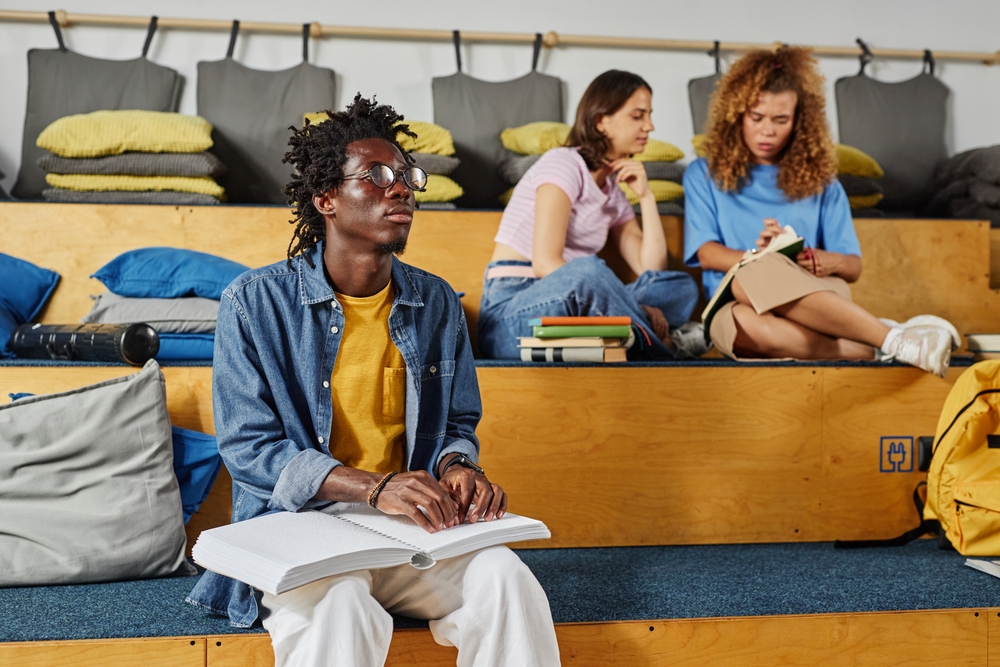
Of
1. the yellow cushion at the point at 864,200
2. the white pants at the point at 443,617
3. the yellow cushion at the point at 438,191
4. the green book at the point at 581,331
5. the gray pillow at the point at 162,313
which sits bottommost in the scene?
the white pants at the point at 443,617

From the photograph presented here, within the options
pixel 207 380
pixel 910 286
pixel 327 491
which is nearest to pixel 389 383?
pixel 327 491

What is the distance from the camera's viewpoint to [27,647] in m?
1.17

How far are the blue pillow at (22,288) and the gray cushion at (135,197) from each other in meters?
0.23

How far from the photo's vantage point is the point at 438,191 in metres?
2.46

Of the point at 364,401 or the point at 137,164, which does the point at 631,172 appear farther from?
the point at 137,164

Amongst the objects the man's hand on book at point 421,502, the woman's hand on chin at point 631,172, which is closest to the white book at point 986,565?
the man's hand on book at point 421,502

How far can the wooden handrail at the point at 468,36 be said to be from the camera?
2.70 m

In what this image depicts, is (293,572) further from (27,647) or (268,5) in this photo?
(268,5)

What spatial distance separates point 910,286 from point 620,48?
1.27 meters

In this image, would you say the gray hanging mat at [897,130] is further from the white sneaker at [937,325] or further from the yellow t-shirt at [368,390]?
the yellow t-shirt at [368,390]

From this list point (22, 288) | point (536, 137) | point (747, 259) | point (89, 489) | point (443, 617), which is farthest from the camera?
point (536, 137)

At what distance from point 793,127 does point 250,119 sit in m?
1.66

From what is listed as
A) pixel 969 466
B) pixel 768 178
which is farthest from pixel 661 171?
pixel 969 466

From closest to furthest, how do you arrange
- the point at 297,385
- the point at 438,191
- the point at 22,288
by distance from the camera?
the point at 297,385
the point at 22,288
the point at 438,191
